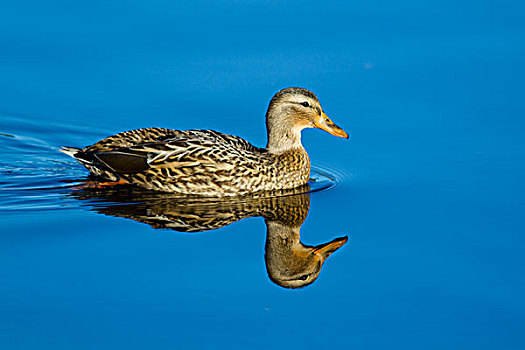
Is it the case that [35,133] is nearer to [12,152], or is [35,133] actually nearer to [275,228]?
[12,152]

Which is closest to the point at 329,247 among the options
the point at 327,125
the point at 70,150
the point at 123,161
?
the point at 327,125

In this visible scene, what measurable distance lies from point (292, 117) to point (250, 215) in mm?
1940

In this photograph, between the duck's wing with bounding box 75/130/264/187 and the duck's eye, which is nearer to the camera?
the duck's eye

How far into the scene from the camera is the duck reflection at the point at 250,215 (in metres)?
9.28

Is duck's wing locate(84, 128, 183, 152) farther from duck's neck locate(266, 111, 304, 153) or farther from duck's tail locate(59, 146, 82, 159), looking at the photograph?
duck's neck locate(266, 111, 304, 153)

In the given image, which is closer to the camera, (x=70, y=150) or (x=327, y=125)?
(x=70, y=150)

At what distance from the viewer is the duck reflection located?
30.5 ft

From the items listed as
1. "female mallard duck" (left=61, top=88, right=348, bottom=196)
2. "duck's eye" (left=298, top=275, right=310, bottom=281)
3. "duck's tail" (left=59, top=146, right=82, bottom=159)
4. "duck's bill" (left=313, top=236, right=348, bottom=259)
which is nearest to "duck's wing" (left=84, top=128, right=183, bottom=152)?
"female mallard duck" (left=61, top=88, right=348, bottom=196)

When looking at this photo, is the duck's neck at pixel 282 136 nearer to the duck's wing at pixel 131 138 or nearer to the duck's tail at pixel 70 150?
the duck's wing at pixel 131 138

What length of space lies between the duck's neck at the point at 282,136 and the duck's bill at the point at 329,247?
8.59 feet

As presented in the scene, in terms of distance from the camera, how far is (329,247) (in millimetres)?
9484

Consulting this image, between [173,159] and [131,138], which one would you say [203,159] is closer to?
[173,159]

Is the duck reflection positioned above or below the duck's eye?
above

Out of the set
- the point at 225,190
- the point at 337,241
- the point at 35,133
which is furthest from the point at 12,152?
the point at 337,241
